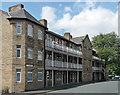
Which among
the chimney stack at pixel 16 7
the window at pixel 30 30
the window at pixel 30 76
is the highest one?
the chimney stack at pixel 16 7

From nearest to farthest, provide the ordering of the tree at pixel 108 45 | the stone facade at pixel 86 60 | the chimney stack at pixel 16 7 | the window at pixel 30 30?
1. the window at pixel 30 30
2. the chimney stack at pixel 16 7
3. the stone facade at pixel 86 60
4. the tree at pixel 108 45

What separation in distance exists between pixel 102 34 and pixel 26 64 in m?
36.0

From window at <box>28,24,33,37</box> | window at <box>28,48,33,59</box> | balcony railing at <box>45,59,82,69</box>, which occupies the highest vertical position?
window at <box>28,24,33,37</box>

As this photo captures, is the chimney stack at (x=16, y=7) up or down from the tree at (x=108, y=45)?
up

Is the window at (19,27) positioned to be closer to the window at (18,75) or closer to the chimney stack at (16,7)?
the chimney stack at (16,7)

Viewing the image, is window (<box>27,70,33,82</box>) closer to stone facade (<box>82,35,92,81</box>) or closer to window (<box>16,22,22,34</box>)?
window (<box>16,22,22,34</box>)

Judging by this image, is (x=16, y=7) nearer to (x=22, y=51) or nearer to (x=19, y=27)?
(x=19, y=27)

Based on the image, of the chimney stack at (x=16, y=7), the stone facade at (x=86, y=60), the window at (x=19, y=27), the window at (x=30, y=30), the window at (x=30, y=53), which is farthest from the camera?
the stone facade at (x=86, y=60)

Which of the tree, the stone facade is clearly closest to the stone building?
the stone facade

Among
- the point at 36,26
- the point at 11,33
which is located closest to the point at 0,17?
the point at 11,33

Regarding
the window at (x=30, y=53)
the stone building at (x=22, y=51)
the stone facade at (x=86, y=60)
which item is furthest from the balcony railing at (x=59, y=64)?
the stone facade at (x=86, y=60)

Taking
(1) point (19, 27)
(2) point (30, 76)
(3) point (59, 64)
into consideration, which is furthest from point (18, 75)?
(3) point (59, 64)

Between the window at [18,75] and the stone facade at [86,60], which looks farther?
the stone facade at [86,60]

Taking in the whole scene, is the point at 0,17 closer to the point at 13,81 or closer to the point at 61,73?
the point at 13,81
